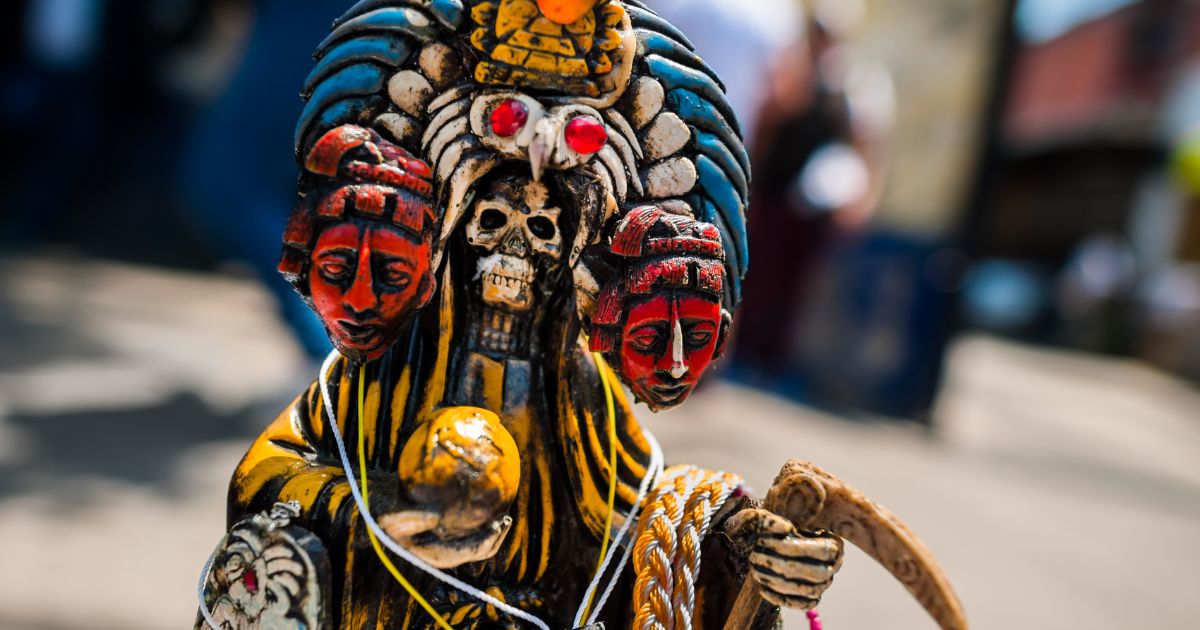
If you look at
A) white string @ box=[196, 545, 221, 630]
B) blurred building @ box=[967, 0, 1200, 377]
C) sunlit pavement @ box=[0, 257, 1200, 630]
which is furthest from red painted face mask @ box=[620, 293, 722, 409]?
blurred building @ box=[967, 0, 1200, 377]

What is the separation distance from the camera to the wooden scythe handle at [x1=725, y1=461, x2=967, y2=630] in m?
0.81

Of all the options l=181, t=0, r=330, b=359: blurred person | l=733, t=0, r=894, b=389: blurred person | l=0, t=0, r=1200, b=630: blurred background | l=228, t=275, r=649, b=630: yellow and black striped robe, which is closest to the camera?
l=228, t=275, r=649, b=630: yellow and black striped robe

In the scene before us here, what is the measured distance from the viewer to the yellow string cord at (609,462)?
95 cm

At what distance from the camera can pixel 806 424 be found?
423 centimetres

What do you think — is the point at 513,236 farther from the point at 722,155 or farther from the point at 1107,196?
the point at 1107,196

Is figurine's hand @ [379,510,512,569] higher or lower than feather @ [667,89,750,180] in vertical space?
lower

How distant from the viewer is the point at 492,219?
920 mm

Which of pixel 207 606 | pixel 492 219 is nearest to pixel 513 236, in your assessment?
pixel 492 219

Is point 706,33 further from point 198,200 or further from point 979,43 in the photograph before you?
point 979,43

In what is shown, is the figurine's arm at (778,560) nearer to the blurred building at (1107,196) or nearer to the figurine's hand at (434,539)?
the figurine's hand at (434,539)

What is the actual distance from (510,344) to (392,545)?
0.82ft

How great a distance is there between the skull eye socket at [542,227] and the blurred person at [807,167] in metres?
2.83

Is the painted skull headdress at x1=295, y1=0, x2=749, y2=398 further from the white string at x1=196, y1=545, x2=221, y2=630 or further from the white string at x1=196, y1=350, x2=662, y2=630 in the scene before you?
the white string at x1=196, y1=545, x2=221, y2=630

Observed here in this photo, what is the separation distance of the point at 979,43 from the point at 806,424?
1906 mm
